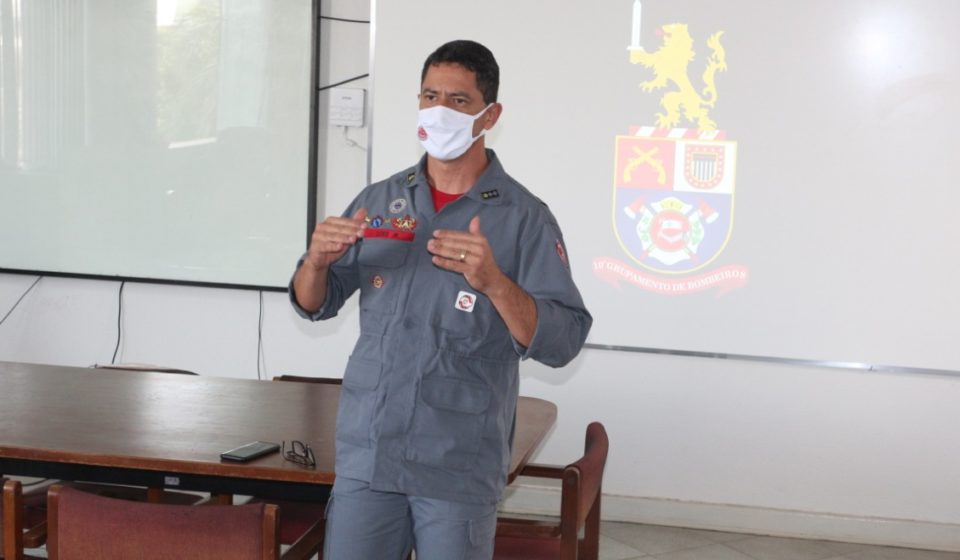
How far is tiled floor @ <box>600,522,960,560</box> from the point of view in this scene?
13.3 feet

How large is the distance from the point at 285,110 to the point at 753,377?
7.92ft

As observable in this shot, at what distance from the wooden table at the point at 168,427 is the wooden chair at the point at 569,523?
0.15m

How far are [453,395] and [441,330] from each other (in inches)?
5.1

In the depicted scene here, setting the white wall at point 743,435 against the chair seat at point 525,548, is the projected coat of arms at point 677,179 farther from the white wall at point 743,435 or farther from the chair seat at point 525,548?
the chair seat at point 525,548

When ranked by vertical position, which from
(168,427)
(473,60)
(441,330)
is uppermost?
(473,60)

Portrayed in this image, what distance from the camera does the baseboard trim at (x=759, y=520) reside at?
4238 millimetres

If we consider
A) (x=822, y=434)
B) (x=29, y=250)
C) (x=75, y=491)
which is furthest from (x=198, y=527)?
(x=29, y=250)

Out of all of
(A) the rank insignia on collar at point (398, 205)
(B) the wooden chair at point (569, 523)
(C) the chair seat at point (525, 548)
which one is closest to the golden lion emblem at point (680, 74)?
(B) the wooden chair at point (569, 523)

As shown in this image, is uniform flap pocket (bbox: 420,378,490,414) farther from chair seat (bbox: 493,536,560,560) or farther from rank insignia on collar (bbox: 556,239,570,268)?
chair seat (bbox: 493,536,560,560)

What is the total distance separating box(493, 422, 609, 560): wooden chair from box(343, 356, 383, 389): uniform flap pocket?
54 centimetres

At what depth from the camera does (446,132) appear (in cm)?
207

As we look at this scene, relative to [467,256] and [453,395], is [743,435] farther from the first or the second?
[467,256]

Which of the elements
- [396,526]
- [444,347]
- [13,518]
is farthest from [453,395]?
[13,518]

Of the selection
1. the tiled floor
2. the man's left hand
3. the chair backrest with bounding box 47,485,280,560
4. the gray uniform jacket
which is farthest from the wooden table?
the tiled floor
